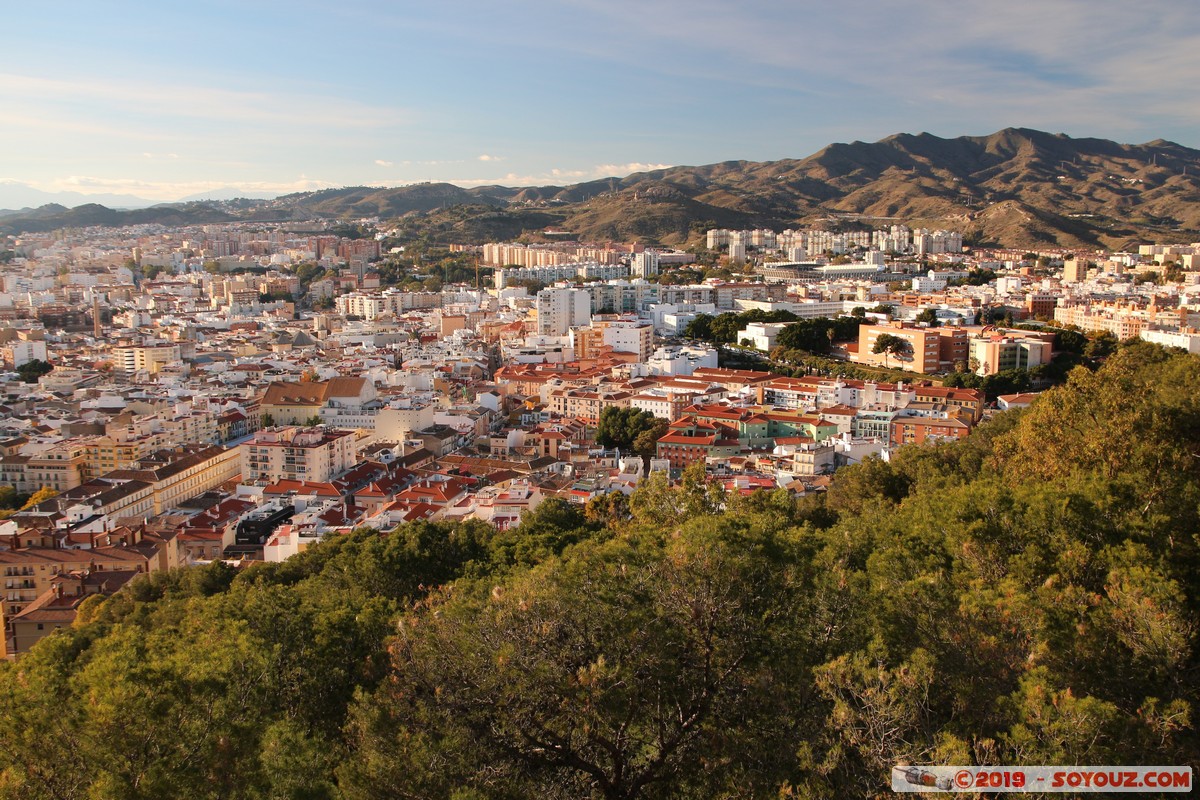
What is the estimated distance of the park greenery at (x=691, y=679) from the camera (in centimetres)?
291

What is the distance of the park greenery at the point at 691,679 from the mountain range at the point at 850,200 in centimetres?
4429

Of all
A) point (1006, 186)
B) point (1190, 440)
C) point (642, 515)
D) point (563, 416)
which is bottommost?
point (563, 416)

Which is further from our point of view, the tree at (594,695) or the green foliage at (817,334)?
the green foliage at (817,334)

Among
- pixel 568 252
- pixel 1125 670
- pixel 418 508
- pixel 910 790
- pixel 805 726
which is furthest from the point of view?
pixel 568 252

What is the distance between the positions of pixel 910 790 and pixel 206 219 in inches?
2861

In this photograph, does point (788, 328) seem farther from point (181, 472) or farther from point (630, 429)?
point (181, 472)

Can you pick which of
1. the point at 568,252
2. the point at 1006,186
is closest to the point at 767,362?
the point at 568,252

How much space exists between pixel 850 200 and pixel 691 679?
63133 mm

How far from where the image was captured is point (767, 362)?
867 inches

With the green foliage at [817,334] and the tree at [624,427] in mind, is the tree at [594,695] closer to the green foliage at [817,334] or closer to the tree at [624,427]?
the tree at [624,427]

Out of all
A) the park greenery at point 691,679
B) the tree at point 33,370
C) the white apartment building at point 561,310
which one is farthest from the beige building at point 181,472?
the white apartment building at point 561,310

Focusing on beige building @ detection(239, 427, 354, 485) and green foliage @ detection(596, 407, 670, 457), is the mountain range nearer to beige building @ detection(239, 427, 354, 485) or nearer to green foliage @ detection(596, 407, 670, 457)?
green foliage @ detection(596, 407, 670, 457)

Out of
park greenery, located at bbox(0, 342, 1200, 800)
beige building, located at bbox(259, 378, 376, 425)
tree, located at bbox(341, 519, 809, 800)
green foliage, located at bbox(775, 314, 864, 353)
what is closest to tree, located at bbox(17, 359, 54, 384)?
beige building, located at bbox(259, 378, 376, 425)

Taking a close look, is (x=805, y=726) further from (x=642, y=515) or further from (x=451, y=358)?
(x=451, y=358)
